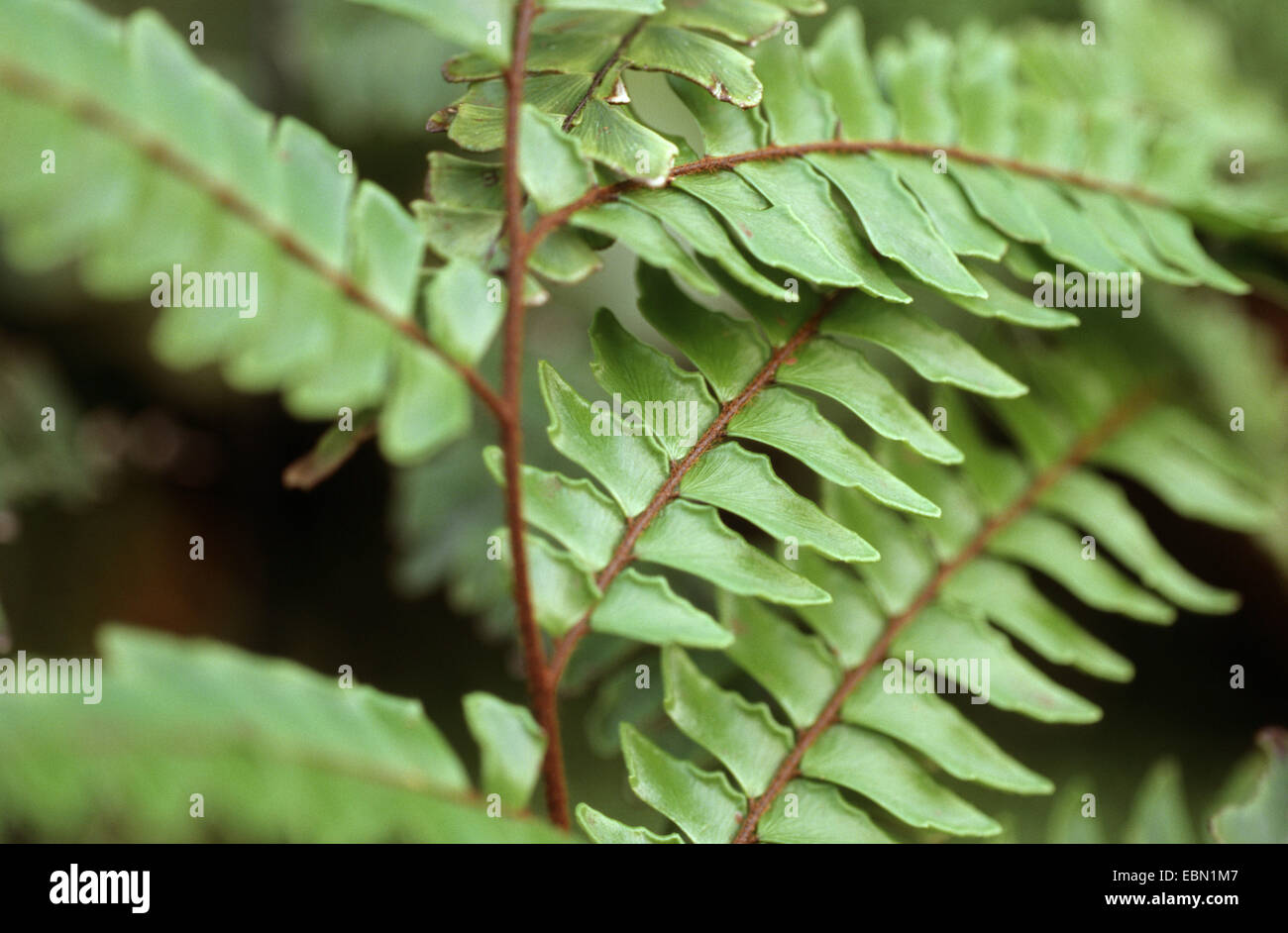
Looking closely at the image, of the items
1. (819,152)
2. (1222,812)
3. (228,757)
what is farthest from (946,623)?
(228,757)

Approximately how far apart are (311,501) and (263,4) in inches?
28.1

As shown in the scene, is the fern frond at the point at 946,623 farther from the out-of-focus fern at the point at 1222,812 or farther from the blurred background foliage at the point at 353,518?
the blurred background foliage at the point at 353,518

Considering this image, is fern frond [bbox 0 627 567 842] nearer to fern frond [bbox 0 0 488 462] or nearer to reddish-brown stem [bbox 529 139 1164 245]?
fern frond [bbox 0 0 488 462]

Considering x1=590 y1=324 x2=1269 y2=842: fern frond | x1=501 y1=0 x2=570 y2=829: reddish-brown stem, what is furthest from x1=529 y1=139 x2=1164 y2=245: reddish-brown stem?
x1=590 y1=324 x2=1269 y2=842: fern frond

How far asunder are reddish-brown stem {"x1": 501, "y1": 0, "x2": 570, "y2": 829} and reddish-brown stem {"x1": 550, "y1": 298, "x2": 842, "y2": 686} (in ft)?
0.05

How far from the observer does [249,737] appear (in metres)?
0.38

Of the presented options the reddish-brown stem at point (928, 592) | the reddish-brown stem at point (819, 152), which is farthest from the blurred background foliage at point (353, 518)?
the reddish-brown stem at point (819, 152)

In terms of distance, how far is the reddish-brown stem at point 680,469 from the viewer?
545mm

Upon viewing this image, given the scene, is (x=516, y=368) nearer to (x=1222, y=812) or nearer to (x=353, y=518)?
(x=1222, y=812)

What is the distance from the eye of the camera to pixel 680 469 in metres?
0.59

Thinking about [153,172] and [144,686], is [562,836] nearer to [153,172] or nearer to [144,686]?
[144,686]

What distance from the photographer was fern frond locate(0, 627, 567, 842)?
348mm

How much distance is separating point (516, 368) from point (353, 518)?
1015mm
